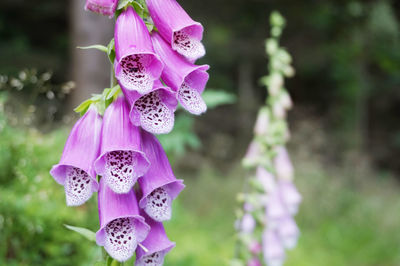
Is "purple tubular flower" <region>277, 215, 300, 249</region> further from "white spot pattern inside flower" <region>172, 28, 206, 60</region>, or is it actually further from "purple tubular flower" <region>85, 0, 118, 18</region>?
"purple tubular flower" <region>85, 0, 118, 18</region>

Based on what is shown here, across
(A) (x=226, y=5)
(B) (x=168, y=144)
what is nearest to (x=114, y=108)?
(B) (x=168, y=144)

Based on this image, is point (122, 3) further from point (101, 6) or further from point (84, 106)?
point (84, 106)

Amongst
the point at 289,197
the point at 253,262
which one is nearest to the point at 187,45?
the point at 253,262

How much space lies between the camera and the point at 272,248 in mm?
2086

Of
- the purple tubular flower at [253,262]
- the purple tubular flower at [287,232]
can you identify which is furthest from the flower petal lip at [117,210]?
the purple tubular flower at [287,232]

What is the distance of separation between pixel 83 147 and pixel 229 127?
29.8 feet

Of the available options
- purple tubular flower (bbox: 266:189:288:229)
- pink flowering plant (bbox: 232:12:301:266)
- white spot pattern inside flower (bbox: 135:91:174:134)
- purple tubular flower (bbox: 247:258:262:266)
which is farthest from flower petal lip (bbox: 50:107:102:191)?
purple tubular flower (bbox: 266:189:288:229)

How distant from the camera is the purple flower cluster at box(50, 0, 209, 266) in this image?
2.70ft

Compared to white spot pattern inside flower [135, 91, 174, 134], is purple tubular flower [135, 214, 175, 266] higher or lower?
lower

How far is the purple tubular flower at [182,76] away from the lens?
863 mm

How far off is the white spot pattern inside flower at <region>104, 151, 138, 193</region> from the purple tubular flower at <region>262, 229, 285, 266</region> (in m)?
1.33

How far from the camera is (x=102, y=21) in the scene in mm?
4262

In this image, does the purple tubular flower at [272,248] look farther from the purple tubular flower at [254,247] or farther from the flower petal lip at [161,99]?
the flower petal lip at [161,99]

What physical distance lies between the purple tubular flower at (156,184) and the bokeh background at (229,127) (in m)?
0.82
